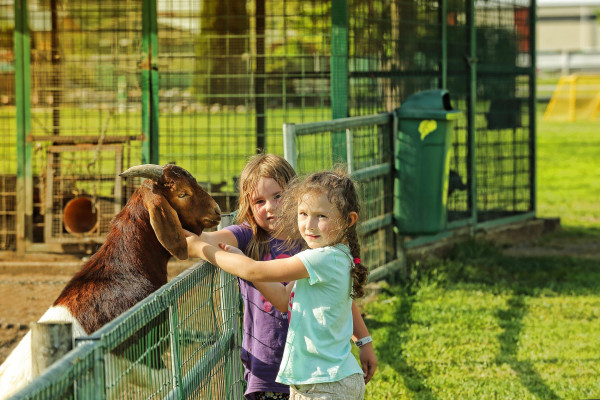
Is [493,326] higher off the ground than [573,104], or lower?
lower

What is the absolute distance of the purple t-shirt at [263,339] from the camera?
11.9 ft

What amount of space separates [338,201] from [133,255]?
4.71 ft

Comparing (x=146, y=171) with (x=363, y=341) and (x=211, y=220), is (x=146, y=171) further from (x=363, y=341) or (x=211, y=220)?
(x=363, y=341)

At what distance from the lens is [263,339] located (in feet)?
12.0

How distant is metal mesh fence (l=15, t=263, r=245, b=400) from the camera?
80.4 inches

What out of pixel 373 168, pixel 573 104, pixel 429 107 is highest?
pixel 573 104

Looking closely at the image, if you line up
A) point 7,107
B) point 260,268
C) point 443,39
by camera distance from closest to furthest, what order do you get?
point 260,268 → point 443,39 → point 7,107

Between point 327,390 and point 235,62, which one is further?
point 235,62

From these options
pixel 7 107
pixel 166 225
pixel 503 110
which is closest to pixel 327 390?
pixel 166 225

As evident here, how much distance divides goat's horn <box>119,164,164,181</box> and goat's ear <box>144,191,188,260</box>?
10 cm

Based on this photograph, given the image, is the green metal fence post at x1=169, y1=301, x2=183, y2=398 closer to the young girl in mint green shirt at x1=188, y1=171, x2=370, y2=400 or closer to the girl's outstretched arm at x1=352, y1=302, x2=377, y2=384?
the young girl in mint green shirt at x1=188, y1=171, x2=370, y2=400

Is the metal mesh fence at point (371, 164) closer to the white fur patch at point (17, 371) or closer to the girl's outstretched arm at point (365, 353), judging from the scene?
the girl's outstretched arm at point (365, 353)

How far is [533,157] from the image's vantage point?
11.5 m

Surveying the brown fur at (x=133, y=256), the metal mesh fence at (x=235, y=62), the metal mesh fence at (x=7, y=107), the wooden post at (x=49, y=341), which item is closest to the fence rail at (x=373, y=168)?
the metal mesh fence at (x=235, y=62)
